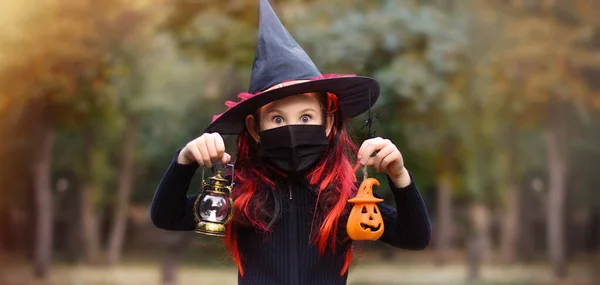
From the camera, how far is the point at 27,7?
666 centimetres

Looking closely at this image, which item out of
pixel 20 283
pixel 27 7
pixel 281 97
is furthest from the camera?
pixel 20 283

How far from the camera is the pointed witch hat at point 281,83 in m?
1.60

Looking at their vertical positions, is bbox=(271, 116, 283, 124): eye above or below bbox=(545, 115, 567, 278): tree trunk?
below

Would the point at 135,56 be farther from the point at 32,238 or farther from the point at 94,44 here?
the point at 32,238

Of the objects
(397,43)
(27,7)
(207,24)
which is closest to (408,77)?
(397,43)

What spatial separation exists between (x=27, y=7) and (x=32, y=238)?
2146mm

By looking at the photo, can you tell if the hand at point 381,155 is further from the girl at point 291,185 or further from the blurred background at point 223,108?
the blurred background at point 223,108

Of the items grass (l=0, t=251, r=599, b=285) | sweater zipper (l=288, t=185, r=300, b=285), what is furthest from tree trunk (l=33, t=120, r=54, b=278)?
sweater zipper (l=288, t=185, r=300, b=285)

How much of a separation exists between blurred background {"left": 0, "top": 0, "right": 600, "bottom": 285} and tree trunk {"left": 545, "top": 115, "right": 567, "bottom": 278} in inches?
0.5

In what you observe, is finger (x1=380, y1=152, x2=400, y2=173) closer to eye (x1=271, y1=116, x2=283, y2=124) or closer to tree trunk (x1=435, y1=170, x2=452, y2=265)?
eye (x1=271, y1=116, x2=283, y2=124)

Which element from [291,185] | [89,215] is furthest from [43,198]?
[291,185]

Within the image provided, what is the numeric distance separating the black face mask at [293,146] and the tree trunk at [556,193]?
18.9ft

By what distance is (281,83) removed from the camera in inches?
64.6

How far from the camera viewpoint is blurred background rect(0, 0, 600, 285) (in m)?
6.70
